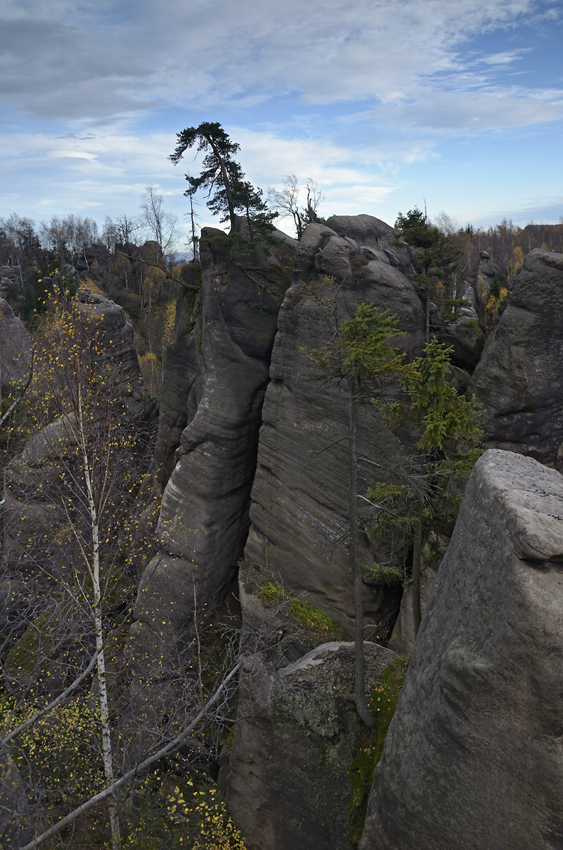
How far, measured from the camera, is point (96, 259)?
2798 inches

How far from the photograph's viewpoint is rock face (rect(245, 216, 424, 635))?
56.2ft

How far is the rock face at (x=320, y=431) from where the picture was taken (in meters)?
17.1

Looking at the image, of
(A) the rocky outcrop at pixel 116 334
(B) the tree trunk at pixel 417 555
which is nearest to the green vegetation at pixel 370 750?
(B) the tree trunk at pixel 417 555

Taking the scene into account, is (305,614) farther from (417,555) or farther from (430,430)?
(430,430)

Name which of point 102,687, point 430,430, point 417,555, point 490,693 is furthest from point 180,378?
point 490,693

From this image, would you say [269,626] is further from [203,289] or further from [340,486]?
[203,289]

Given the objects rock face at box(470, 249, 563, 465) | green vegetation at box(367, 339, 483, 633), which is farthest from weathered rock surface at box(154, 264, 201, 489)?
green vegetation at box(367, 339, 483, 633)

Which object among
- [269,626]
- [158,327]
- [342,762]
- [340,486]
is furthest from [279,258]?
[158,327]

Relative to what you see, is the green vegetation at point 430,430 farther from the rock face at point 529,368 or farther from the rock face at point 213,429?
the rock face at point 213,429

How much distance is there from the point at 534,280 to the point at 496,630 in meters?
12.1

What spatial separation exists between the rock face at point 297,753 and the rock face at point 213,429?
25.0 ft

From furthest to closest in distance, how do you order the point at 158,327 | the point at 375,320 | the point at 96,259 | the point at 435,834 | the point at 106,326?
the point at 96,259 → the point at 158,327 → the point at 106,326 → the point at 375,320 → the point at 435,834

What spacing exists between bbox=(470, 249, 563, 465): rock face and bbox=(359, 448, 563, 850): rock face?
8.38 meters

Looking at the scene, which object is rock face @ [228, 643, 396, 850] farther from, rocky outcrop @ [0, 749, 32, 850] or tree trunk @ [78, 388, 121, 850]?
rocky outcrop @ [0, 749, 32, 850]
